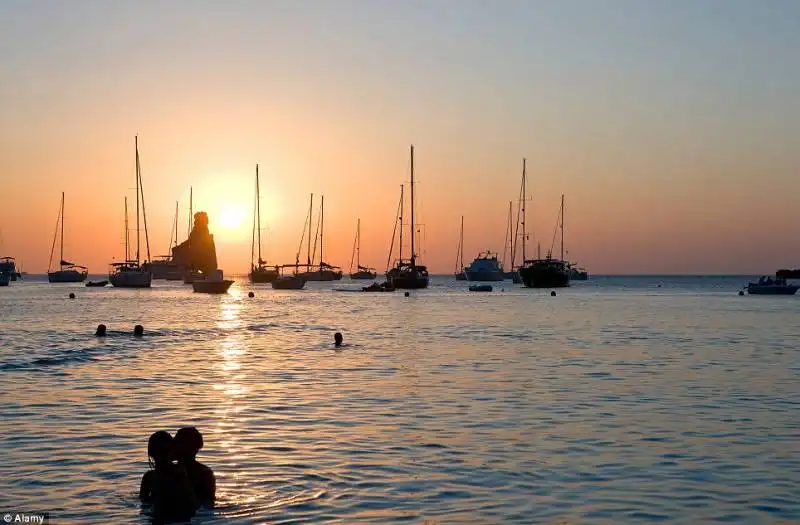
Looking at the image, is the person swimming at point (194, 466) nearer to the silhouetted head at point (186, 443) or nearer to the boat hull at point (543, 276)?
the silhouetted head at point (186, 443)

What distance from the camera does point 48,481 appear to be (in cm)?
1465

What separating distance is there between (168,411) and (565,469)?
10.6 m

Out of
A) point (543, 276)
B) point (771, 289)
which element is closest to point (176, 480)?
point (771, 289)

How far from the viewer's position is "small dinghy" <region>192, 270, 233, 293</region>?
5522 inches

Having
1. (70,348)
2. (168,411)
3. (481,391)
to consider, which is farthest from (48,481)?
(70,348)

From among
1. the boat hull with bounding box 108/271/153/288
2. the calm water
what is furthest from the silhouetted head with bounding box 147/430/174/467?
the boat hull with bounding box 108/271/153/288

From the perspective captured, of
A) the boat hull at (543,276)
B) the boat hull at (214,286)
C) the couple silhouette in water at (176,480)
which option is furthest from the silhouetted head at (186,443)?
the boat hull at (543,276)

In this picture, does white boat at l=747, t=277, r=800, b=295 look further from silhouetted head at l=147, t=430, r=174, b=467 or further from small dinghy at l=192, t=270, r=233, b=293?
silhouetted head at l=147, t=430, r=174, b=467

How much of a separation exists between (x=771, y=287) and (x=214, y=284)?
8326 centimetres

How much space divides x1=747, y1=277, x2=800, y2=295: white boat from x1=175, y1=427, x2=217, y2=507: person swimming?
136 meters

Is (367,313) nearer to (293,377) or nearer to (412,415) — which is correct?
(293,377)

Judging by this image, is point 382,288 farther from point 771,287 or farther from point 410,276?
point 771,287

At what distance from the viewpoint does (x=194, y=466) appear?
13.3 metres

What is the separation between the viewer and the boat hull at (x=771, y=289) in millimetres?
137625
